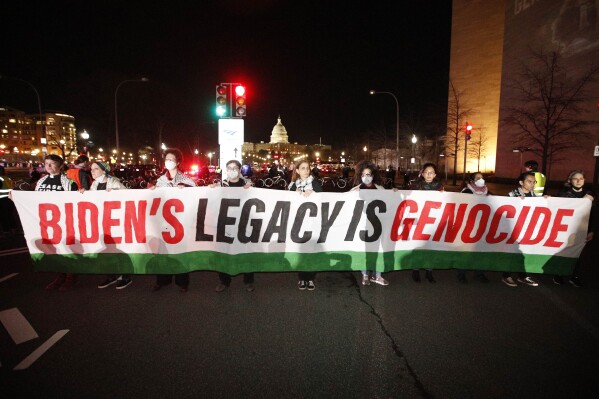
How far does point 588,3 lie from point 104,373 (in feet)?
112

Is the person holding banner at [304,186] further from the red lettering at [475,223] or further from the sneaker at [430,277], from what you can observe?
the red lettering at [475,223]

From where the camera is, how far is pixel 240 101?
37.8 feet

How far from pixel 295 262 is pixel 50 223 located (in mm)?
3919

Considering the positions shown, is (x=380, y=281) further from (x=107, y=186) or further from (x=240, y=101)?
(x=240, y=101)

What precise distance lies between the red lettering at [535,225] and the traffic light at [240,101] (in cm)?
863

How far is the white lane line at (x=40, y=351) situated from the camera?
3.40 meters

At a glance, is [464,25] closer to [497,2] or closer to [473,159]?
[497,2]

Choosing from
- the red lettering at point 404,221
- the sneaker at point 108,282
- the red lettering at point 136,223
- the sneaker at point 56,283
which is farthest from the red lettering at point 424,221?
the sneaker at point 56,283

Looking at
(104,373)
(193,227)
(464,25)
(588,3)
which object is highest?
(464,25)

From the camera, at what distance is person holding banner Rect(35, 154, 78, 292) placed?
219 inches

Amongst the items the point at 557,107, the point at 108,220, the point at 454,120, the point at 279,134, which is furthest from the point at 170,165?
the point at 279,134

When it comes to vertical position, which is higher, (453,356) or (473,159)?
(473,159)

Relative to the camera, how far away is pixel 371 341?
12.7 ft

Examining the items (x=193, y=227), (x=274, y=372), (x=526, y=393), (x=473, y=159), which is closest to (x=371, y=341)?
(x=274, y=372)
